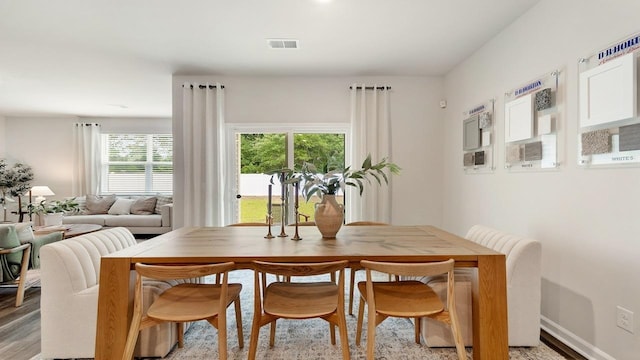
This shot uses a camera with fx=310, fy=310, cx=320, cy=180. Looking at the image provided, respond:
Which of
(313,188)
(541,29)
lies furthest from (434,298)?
(541,29)

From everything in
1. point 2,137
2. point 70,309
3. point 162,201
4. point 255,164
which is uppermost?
point 2,137

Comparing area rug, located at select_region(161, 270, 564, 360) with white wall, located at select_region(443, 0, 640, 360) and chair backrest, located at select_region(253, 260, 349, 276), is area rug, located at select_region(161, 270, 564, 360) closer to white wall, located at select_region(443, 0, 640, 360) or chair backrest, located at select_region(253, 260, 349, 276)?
white wall, located at select_region(443, 0, 640, 360)

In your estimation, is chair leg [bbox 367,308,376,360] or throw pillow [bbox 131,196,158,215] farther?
throw pillow [bbox 131,196,158,215]

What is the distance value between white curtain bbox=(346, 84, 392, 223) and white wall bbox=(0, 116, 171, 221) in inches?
238

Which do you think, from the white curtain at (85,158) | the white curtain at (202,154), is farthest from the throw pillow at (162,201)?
the white curtain at (202,154)

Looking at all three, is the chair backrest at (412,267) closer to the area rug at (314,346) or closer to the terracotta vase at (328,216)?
the terracotta vase at (328,216)

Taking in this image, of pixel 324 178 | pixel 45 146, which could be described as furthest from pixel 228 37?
pixel 45 146

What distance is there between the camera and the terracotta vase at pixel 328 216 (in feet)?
7.06

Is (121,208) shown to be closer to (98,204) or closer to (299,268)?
(98,204)

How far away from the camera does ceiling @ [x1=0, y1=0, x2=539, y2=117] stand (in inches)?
100

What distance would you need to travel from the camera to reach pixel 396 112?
4316mm

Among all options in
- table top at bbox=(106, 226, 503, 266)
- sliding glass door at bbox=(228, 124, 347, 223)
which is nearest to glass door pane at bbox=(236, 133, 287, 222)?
sliding glass door at bbox=(228, 124, 347, 223)

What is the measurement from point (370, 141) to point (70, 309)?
3.50m

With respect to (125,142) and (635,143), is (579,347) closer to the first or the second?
(635,143)
